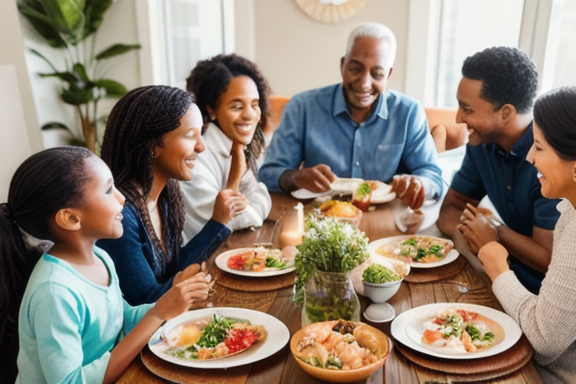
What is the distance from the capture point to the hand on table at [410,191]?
6.86ft

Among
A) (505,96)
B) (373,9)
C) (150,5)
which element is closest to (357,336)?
(505,96)

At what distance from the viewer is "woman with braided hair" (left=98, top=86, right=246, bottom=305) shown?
1430mm

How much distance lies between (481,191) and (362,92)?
744 millimetres

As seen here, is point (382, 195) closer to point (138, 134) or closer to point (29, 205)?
point (138, 134)

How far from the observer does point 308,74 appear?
4.48 m

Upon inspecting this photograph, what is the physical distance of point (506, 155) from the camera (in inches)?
75.7

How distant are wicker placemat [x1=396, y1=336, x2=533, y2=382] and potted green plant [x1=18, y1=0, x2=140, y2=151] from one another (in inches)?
140

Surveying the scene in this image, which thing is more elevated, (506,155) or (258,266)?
(506,155)

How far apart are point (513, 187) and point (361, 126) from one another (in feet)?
3.12

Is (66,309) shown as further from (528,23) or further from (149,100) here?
(528,23)

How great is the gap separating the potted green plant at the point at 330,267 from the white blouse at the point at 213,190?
0.74 meters

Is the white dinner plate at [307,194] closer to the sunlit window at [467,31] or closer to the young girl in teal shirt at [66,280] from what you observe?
the young girl in teal shirt at [66,280]

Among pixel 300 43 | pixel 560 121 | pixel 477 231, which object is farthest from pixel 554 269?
pixel 300 43

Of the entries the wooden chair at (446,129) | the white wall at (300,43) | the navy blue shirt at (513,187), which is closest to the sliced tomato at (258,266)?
the navy blue shirt at (513,187)
